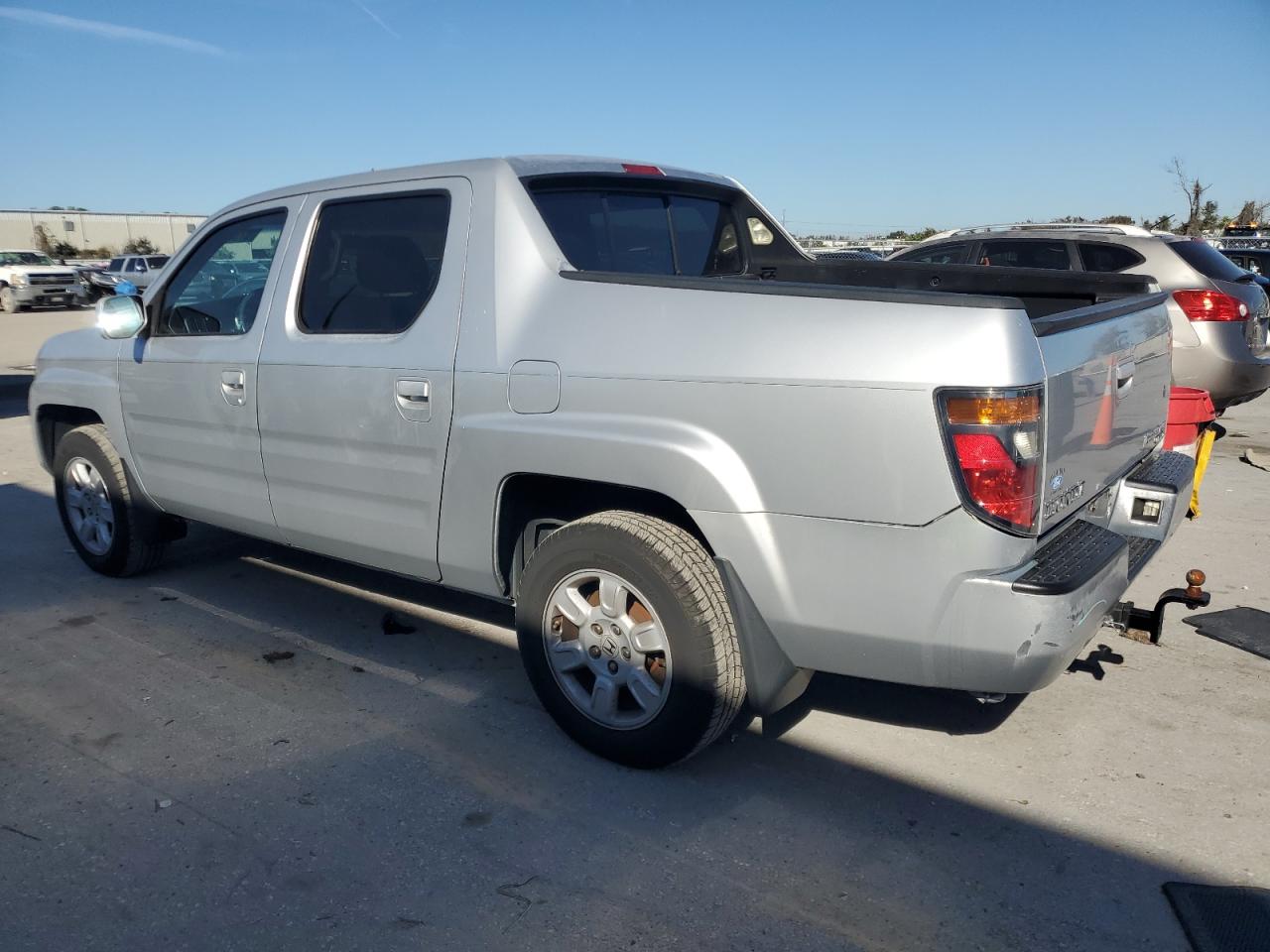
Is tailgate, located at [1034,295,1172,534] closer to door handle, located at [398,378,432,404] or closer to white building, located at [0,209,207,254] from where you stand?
door handle, located at [398,378,432,404]

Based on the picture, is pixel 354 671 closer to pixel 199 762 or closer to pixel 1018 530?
pixel 199 762

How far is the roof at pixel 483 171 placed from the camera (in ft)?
11.7

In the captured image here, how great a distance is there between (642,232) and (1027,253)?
6.40m

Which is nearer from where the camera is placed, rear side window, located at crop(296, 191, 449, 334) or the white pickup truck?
rear side window, located at crop(296, 191, 449, 334)

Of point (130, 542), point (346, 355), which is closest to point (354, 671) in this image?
point (346, 355)

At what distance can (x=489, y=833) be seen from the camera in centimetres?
294

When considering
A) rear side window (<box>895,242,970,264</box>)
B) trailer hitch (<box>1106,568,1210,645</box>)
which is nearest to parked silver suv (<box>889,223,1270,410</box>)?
rear side window (<box>895,242,970,264</box>)

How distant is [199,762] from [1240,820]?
3.24m

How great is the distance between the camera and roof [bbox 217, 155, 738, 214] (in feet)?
11.7

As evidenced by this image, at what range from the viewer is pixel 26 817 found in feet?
9.96

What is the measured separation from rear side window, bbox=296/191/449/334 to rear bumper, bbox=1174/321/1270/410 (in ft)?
19.6

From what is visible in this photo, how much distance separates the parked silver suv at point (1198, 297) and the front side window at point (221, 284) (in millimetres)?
4683

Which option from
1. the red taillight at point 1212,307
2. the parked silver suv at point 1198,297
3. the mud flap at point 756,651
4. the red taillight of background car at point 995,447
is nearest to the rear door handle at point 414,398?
the mud flap at point 756,651

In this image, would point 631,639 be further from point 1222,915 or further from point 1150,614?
point 1150,614
